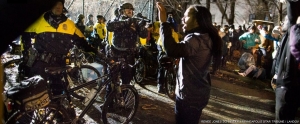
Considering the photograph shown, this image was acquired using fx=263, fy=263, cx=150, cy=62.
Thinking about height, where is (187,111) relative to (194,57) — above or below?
below

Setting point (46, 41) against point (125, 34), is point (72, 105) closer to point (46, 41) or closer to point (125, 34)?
point (46, 41)

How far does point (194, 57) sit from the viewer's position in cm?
261

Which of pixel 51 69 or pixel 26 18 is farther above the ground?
pixel 26 18

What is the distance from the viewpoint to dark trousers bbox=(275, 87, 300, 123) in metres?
3.18

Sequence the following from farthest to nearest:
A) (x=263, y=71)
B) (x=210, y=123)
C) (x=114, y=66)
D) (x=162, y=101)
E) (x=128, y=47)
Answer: (x=263, y=71) → (x=162, y=101) → (x=128, y=47) → (x=210, y=123) → (x=114, y=66)

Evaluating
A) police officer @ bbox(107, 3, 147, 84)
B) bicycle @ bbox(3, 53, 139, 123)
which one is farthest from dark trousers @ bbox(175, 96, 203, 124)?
police officer @ bbox(107, 3, 147, 84)

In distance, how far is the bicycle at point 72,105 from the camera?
3066 millimetres

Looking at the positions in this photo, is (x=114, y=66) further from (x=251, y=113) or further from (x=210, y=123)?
(x=251, y=113)

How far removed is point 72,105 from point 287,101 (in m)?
2.76

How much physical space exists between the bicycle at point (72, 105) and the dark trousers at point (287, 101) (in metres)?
2.15

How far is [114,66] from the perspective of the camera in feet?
12.9

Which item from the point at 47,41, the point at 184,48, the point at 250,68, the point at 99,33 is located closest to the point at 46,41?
the point at 47,41

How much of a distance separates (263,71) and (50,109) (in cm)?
743

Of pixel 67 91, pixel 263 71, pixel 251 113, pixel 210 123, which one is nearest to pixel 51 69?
pixel 67 91
